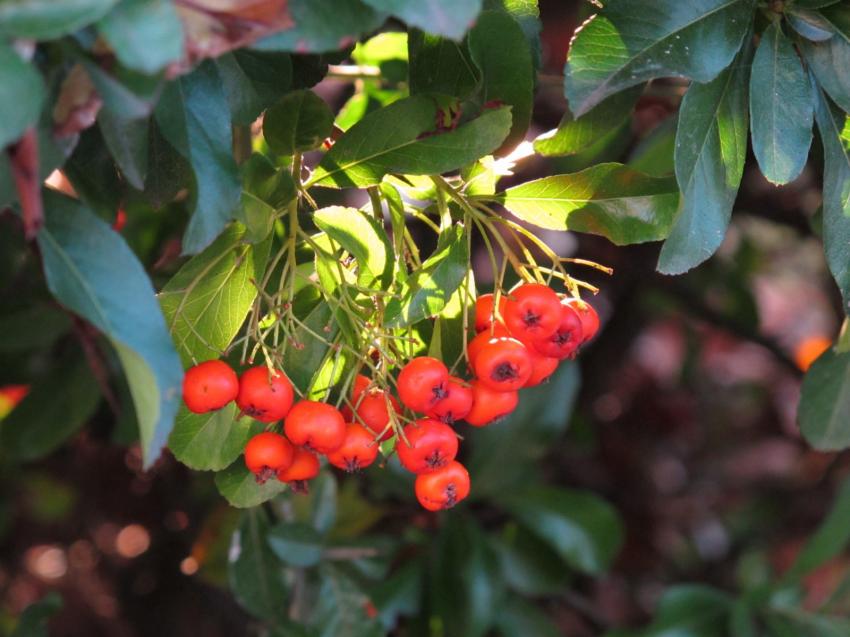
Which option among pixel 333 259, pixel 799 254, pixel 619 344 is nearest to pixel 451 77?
pixel 333 259

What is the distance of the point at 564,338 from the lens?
74 centimetres

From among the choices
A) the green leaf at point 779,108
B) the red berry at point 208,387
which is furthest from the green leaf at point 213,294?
the green leaf at point 779,108

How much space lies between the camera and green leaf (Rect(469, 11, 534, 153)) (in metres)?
0.73

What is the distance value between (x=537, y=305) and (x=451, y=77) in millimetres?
201

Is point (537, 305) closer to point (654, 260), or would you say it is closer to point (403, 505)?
point (403, 505)

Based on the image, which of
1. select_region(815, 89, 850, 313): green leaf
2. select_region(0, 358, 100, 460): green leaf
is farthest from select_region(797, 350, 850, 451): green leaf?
select_region(0, 358, 100, 460): green leaf

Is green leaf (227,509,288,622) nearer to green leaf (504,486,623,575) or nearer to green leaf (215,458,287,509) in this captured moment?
green leaf (215,458,287,509)

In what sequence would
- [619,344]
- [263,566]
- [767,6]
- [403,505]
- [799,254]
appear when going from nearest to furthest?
[767,6] < [263,566] < [403,505] < [619,344] < [799,254]

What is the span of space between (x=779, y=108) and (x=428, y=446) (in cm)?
39

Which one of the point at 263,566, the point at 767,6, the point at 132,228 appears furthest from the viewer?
the point at 132,228

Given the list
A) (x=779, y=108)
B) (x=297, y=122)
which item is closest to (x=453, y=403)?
(x=297, y=122)

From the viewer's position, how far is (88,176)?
80 centimetres

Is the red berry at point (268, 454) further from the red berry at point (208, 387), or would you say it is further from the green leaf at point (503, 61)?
the green leaf at point (503, 61)

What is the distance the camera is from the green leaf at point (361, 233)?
73cm
